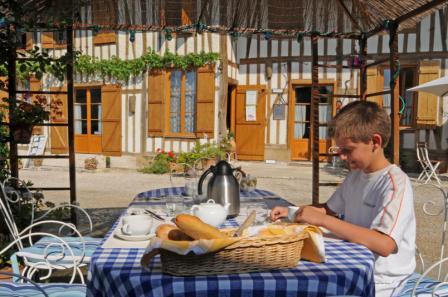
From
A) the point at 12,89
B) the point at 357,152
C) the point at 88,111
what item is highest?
the point at 88,111

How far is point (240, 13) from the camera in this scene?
12.6 feet

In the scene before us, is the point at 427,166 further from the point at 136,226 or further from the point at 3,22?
the point at 136,226

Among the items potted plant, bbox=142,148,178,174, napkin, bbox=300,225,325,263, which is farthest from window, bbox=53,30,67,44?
potted plant, bbox=142,148,178,174

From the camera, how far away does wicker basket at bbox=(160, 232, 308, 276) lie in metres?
1.20

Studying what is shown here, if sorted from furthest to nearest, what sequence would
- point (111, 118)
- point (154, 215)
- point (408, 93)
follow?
point (111, 118) < point (408, 93) < point (154, 215)

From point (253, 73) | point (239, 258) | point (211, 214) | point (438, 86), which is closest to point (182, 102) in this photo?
point (253, 73)

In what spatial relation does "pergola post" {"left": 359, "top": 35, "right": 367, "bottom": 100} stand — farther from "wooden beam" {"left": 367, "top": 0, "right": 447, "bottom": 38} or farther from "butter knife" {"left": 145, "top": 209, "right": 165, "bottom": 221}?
"butter knife" {"left": 145, "top": 209, "right": 165, "bottom": 221}

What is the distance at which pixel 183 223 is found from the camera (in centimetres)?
125

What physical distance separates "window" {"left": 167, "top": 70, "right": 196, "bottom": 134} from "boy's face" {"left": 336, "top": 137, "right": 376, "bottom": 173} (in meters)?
8.80

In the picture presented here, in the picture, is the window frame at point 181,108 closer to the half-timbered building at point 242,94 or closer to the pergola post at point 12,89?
the half-timbered building at point 242,94

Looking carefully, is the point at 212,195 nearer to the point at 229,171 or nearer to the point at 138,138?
the point at 229,171

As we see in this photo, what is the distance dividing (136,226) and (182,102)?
8.86 metres

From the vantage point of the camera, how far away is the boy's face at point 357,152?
1591mm

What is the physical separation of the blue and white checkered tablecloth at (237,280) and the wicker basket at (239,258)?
20mm
